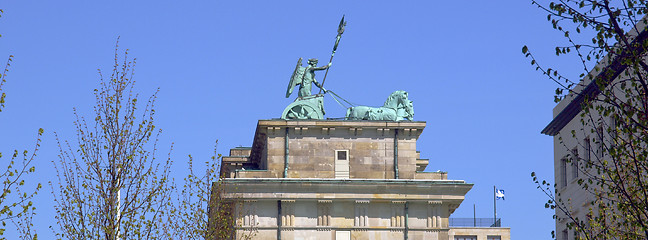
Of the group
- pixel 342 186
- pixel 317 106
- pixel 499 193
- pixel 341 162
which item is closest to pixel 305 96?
pixel 317 106

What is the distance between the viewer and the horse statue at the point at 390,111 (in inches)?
3570

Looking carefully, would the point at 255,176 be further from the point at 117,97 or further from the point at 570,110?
the point at 117,97

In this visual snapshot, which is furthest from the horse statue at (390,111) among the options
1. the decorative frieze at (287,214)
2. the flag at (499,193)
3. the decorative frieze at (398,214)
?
the flag at (499,193)

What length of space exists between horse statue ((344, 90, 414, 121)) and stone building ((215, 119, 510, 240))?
4.24 ft

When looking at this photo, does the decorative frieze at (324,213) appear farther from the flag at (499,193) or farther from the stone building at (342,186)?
the flag at (499,193)

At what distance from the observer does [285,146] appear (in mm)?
89250

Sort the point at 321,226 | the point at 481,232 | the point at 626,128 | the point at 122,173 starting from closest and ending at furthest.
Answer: the point at 626,128, the point at 122,173, the point at 321,226, the point at 481,232

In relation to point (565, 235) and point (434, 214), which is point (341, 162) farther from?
point (565, 235)

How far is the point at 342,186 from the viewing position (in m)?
86.8

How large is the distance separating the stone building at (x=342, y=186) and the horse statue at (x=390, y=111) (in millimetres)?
1291

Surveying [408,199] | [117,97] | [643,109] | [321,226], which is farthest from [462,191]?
[643,109]

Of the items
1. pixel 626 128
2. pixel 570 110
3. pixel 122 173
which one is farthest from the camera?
pixel 570 110

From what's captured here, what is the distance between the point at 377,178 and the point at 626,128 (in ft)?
190

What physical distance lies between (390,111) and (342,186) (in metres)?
7.62
